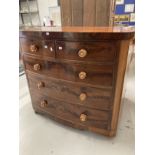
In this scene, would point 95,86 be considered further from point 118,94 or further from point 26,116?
point 26,116

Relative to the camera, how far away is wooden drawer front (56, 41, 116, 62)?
843mm

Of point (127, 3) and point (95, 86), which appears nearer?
point (95, 86)

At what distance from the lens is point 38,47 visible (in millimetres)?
1089

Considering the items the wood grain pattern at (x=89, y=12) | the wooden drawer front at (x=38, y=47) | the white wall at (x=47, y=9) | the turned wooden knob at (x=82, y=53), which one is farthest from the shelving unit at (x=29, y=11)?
the turned wooden knob at (x=82, y=53)

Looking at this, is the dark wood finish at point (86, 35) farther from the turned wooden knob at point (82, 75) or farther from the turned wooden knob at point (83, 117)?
the turned wooden knob at point (83, 117)

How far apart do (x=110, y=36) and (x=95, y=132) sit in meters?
0.80

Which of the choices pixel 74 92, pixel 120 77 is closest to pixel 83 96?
pixel 74 92

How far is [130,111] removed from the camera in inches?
58.4

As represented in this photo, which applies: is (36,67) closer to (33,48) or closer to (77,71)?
(33,48)

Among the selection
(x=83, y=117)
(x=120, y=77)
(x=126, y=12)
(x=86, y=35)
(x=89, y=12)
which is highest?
(x=126, y=12)

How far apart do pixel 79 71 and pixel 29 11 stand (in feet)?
9.68

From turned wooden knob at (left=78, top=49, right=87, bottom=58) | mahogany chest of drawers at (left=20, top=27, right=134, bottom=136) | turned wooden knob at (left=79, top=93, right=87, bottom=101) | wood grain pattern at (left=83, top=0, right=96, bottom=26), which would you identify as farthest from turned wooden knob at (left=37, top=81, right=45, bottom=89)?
wood grain pattern at (left=83, top=0, right=96, bottom=26)
